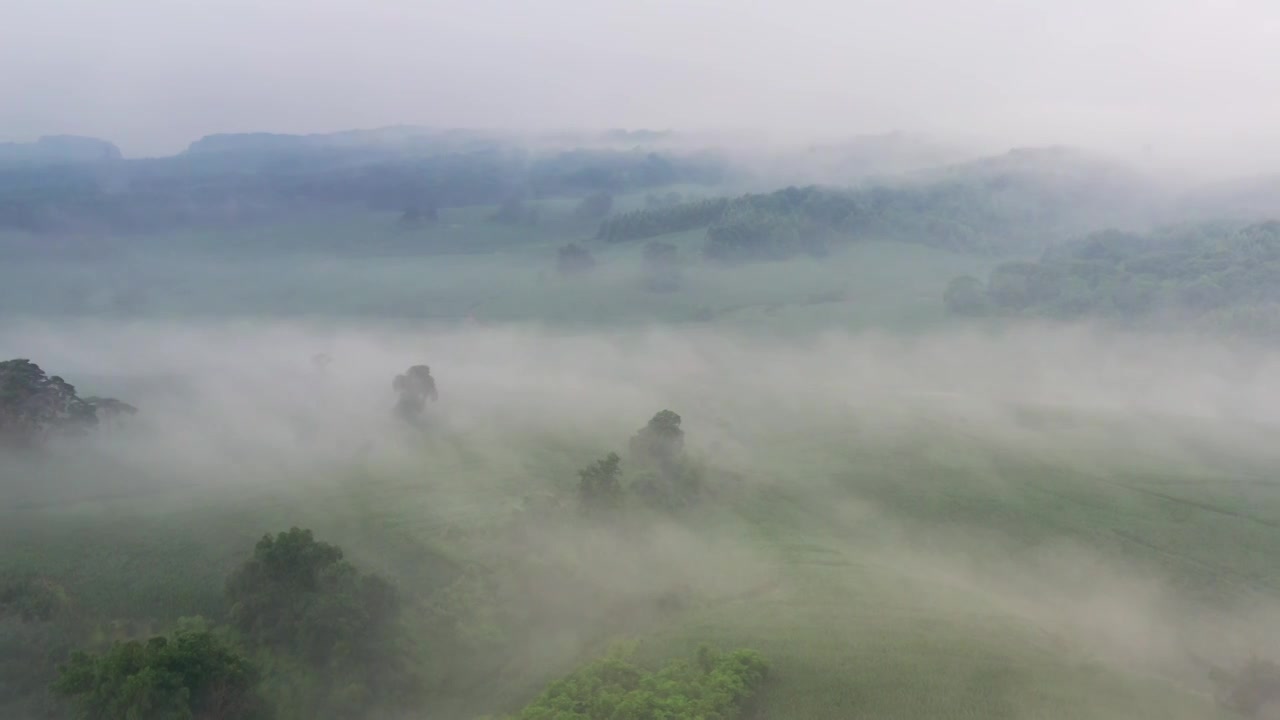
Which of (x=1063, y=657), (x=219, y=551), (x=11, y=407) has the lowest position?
(x=1063, y=657)

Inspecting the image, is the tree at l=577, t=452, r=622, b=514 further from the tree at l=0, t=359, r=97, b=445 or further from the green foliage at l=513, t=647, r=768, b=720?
the tree at l=0, t=359, r=97, b=445

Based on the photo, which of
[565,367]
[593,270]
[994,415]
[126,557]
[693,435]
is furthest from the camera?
[593,270]

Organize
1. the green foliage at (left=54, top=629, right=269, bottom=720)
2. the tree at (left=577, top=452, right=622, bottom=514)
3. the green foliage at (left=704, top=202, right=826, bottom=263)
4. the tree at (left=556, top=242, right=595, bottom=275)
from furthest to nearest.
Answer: the green foliage at (left=704, top=202, right=826, bottom=263)
the tree at (left=556, top=242, right=595, bottom=275)
the tree at (left=577, top=452, right=622, bottom=514)
the green foliage at (left=54, top=629, right=269, bottom=720)

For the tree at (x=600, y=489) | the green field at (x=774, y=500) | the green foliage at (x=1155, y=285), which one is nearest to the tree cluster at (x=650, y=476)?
the tree at (x=600, y=489)

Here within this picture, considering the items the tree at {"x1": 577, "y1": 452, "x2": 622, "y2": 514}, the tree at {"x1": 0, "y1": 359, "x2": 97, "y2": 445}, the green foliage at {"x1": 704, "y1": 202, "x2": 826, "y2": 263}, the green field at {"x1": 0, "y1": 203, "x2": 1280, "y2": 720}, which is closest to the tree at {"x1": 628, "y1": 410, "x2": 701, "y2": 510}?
the green field at {"x1": 0, "y1": 203, "x2": 1280, "y2": 720}

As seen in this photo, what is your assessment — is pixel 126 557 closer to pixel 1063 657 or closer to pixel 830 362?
pixel 1063 657

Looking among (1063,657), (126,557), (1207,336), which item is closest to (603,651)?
(1063,657)

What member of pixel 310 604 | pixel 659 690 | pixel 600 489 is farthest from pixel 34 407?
pixel 659 690
